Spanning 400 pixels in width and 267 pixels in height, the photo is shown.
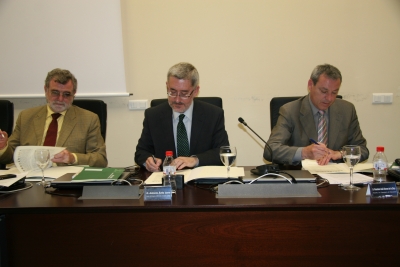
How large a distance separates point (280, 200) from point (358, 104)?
7.12 ft

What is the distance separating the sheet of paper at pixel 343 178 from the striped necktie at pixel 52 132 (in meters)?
1.62

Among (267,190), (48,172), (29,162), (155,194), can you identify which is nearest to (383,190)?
(267,190)

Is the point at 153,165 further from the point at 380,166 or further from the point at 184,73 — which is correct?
the point at 380,166

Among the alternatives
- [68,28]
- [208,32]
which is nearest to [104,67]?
[68,28]

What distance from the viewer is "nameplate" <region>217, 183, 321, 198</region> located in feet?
4.55

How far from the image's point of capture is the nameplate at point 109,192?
4.65 ft

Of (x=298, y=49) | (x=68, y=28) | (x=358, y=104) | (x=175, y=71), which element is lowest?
Answer: (x=358, y=104)

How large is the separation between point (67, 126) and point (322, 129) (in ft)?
5.28

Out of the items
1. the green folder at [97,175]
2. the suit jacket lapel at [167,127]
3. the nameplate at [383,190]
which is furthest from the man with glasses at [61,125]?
the nameplate at [383,190]

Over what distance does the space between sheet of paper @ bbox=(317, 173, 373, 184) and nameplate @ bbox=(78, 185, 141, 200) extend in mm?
847

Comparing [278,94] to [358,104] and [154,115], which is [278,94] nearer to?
[358,104]

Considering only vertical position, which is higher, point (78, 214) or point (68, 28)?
point (68, 28)

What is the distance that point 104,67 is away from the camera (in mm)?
3023

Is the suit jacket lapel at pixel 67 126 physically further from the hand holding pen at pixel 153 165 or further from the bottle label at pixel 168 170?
the bottle label at pixel 168 170
